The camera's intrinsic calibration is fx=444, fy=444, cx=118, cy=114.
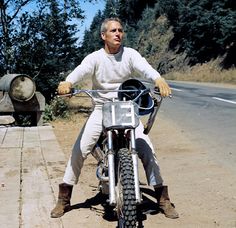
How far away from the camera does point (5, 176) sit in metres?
5.89

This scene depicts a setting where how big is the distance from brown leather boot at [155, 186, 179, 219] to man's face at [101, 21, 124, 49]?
1.48 meters

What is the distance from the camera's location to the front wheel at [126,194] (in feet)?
11.4

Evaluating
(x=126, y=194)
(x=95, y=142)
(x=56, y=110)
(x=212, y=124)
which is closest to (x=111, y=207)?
(x=95, y=142)

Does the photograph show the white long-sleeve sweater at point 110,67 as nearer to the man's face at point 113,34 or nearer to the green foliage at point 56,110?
the man's face at point 113,34

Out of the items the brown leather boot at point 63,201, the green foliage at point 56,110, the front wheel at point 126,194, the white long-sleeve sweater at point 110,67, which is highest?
the white long-sleeve sweater at point 110,67

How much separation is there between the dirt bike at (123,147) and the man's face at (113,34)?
1.35 feet

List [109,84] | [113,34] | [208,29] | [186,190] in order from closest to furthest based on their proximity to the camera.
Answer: [113,34] < [109,84] < [186,190] < [208,29]

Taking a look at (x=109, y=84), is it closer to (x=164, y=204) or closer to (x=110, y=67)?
(x=110, y=67)

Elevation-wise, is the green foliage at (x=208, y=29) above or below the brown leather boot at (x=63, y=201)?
above

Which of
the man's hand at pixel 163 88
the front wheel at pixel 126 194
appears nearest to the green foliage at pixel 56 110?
the man's hand at pixel 163 88

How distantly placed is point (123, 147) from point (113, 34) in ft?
3.59

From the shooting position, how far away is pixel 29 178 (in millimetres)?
5766

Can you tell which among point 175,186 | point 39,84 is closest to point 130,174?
point 175,186

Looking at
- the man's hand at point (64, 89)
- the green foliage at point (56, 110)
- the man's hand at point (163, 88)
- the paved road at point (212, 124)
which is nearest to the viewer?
the man's hand at point (163, 88)
